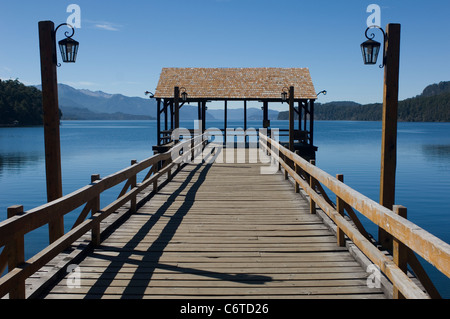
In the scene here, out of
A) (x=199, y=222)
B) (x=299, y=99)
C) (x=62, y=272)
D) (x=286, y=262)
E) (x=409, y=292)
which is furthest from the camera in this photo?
(x=299, y=99)

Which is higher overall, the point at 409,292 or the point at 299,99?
the point at 299,99

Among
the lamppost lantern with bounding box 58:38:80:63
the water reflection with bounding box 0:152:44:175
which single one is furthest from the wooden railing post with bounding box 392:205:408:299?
the water reflection with bounding box 0:152:44:175

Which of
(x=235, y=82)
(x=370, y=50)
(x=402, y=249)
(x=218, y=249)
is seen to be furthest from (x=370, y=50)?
(x=235, y=82)

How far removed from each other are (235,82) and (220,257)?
21.8 meters

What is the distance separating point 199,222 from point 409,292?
4.06 m

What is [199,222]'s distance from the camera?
261 inches

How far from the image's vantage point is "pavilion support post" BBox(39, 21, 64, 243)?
558 centimetres

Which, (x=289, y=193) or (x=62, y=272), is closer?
(x=62, y=272)

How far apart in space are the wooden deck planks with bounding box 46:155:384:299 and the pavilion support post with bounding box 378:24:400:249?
978 millimetres

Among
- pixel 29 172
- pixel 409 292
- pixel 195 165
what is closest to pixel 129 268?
pixel 409 292

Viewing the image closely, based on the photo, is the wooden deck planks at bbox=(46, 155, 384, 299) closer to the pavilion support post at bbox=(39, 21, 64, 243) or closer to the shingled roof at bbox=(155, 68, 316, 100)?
the pavilion support post at bbox=(39, 21, 64, 243)

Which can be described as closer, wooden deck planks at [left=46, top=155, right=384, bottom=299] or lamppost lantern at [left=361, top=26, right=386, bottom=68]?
wooden deck planks at [left=46, top=155, right=384, bottom=299]

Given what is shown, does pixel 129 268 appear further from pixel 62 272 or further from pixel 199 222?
pixel 199 222

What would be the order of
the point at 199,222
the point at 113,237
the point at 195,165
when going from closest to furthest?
the point at 113,237
the point at 199,222
the point at 195,165
